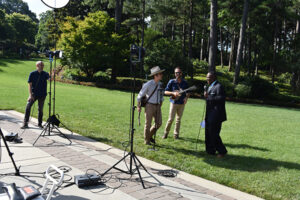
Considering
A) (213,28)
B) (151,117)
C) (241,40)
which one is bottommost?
(151,117)

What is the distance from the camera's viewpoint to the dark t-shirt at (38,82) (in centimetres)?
874

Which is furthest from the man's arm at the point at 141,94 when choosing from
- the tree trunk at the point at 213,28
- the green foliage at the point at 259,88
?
the green foliage at the point at 259,88

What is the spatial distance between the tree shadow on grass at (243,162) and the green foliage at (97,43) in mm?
22763

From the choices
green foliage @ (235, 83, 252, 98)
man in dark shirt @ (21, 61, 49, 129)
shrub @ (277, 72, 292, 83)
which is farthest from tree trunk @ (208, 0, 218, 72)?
shrub @ (277, 72, 292, 83)

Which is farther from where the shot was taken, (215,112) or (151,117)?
(151,117)

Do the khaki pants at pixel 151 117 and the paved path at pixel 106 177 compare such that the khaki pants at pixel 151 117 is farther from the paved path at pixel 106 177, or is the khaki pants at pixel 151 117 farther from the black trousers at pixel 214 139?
the black trousers at pixel 214 139

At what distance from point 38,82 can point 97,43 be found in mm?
20175

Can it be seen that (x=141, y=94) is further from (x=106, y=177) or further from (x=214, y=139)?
(x=106, y=177)

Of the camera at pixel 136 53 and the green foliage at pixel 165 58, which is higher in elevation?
the green foliage at pixel 165 58

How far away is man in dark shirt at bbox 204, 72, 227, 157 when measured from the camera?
648cm

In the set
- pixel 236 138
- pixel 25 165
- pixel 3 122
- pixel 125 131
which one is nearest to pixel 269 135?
pixel 236 138

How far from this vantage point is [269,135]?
10.1m

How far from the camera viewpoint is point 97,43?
28234 millimetres

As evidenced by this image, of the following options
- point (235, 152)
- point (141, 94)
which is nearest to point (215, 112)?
point (235, 152)
